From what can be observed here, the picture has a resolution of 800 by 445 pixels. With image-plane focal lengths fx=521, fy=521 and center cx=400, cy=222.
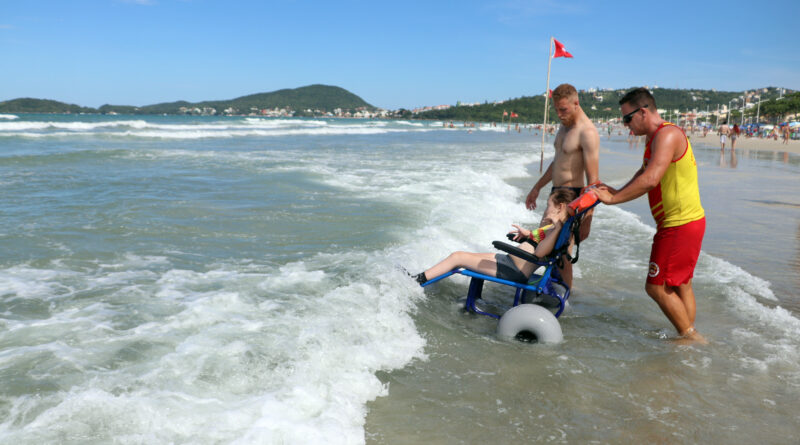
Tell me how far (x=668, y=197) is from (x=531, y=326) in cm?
151

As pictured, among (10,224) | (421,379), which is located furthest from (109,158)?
(421,379)

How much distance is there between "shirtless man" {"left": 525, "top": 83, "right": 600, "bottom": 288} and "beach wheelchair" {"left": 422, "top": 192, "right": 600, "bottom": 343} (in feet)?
1.62

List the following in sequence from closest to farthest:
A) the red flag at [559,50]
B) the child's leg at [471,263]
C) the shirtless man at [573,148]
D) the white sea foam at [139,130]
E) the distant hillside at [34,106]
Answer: the child's leg at [471,263]
the shirtless man at [573,148]
the red flag at [559,50]
the white sea foam at [139,130]
the distant hillside at [34,106]

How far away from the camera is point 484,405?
3328 millimetres

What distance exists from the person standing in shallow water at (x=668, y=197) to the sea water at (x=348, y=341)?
1.71 feet

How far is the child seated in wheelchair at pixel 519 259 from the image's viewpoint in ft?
15.2

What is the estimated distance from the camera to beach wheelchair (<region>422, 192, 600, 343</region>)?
425 centimetres

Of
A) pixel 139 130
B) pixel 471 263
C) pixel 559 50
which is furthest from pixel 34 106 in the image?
pixel 471 263

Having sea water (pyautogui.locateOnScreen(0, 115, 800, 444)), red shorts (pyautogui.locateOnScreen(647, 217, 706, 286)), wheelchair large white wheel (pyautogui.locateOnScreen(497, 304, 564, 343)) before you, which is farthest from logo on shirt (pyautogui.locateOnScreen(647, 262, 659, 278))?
wheelchair large white wheel (pyautogui.locateOnScreen(497, 304, 564, 343))

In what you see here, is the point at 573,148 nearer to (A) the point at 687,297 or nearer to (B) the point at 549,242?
(B) the point at 549,242

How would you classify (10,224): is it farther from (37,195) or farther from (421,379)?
(421,379)

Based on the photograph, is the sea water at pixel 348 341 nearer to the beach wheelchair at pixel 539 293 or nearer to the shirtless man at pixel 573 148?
the beach wheelchair at pixel 539 293

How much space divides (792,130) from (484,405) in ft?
232

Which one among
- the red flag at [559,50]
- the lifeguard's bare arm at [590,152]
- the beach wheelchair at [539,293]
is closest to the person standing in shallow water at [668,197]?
the beach wheelchair at [539,293]
